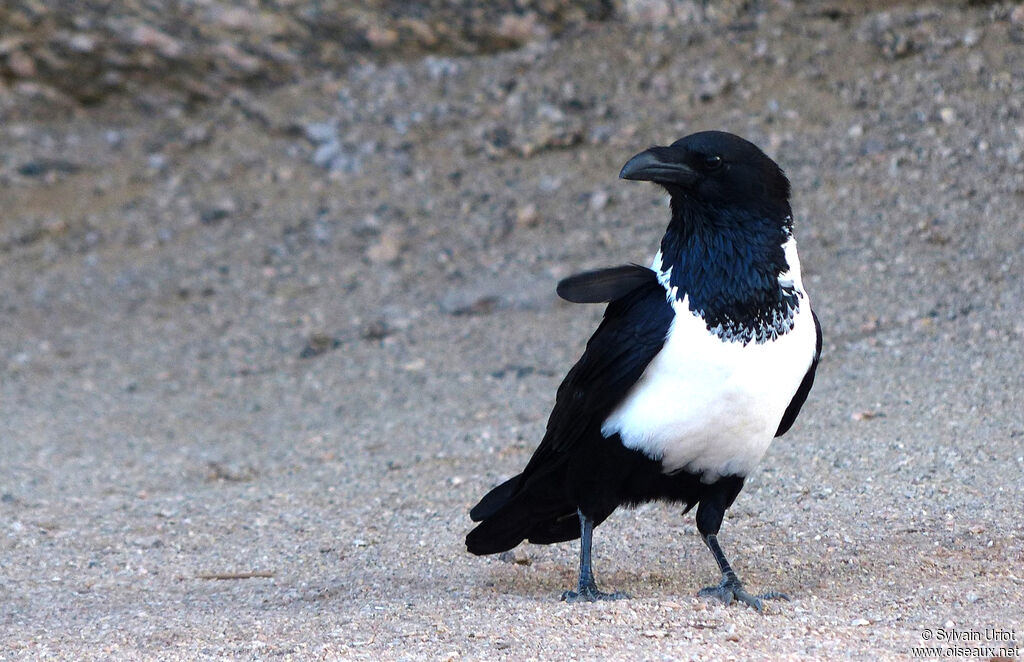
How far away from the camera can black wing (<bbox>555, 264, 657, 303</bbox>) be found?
402 cm

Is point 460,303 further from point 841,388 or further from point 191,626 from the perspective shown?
point 191,626

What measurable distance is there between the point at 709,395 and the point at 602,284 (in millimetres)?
504

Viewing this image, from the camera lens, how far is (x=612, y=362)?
12.9ft

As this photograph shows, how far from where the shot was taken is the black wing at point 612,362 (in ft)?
12.8

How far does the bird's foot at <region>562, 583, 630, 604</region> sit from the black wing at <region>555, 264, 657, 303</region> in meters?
0.92

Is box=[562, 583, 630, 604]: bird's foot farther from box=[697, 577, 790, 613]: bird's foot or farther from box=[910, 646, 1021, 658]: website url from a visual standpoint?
box=[910, 646, 1021, 658]: website url

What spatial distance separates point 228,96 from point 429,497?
558cm

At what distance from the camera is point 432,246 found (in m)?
8.58

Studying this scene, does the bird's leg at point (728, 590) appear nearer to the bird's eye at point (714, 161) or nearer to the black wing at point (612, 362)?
the black wing at point (612, 362)

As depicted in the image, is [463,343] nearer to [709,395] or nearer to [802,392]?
[802,392]

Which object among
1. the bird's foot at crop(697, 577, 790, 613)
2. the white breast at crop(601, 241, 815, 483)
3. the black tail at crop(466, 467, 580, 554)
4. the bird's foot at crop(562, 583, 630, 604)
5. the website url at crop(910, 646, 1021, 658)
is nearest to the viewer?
the website url at crop(910, 646, 1021, 658)

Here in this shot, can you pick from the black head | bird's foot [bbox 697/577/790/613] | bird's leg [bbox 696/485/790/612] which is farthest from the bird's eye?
bird's foot [bbox 697/577/790/613]

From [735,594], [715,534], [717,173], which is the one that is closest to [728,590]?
[735,594]

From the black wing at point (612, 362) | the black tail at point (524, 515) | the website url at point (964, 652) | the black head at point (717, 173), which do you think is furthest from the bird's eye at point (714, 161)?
the website url at point (964, 652)
